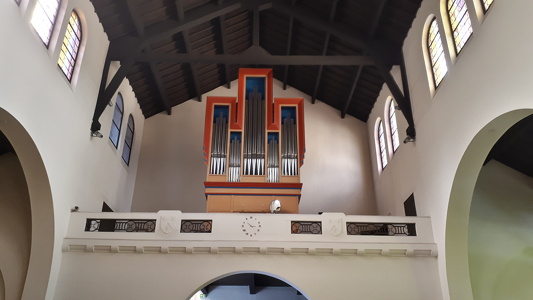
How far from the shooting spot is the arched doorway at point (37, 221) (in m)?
9.04

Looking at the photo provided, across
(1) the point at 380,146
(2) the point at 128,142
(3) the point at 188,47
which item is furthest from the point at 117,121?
(1) the point at 380,146

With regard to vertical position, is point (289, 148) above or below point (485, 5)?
above

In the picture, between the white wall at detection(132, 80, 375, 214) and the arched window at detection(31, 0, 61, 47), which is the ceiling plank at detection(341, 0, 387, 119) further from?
the arched window at detection(31, 0, 61, 47)

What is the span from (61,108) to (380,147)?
894 cm

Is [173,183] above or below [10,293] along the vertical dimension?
above

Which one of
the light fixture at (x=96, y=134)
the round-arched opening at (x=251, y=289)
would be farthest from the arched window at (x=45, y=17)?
the round-arched opening at (x=251, y=289)

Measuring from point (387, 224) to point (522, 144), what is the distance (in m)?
3.26

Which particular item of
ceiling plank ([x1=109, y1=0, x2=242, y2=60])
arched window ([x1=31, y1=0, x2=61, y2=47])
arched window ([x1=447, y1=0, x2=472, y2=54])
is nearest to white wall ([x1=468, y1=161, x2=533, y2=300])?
arched window ([x1=447, y1=0, x2=472, y2=54])

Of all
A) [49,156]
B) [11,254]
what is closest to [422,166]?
[49,156]

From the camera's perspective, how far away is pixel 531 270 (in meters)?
10.2

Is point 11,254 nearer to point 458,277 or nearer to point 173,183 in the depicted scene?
point 173,183

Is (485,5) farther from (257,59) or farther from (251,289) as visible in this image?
(251,289)

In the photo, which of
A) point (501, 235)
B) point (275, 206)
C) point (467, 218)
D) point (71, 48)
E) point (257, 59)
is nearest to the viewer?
point (467, 218)

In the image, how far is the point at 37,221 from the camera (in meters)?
9.53
